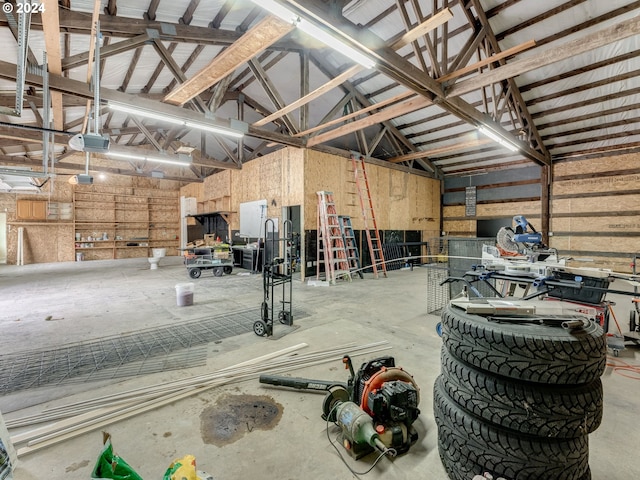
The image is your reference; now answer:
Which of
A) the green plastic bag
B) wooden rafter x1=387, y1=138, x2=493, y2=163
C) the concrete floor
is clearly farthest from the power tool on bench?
wooden rafter x1=387, y1=138, x2=493, y2=163

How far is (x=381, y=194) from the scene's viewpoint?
9.69 meters

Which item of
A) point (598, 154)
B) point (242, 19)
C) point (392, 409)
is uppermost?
point (242, 19)

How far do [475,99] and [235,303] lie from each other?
7.79m

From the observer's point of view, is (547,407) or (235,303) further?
(235,303)

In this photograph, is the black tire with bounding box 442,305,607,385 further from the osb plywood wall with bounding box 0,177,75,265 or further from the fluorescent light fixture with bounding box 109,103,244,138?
the osb plywood wall with bounding box 0,177,75,265

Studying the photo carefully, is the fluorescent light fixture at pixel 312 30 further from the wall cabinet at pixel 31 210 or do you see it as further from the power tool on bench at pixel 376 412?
the wall cabinet at pixel 31 210

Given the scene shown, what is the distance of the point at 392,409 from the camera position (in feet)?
5.25

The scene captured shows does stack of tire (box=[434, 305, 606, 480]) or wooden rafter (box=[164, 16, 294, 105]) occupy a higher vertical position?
wooden rafter (box=[164, 16, 294, 105])

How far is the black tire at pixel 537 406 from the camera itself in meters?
1.20

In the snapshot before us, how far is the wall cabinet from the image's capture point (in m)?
11.5

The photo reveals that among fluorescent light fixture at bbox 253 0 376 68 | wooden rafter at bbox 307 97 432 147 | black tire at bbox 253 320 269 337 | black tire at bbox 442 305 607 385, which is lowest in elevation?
black tire at bbox 253 320 269 337

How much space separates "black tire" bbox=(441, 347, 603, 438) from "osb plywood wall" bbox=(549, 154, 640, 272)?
350 inches

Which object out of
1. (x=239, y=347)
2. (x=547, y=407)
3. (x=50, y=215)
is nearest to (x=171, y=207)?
(x=50, y=215)

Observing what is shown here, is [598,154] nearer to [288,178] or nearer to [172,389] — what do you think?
[288,178]
